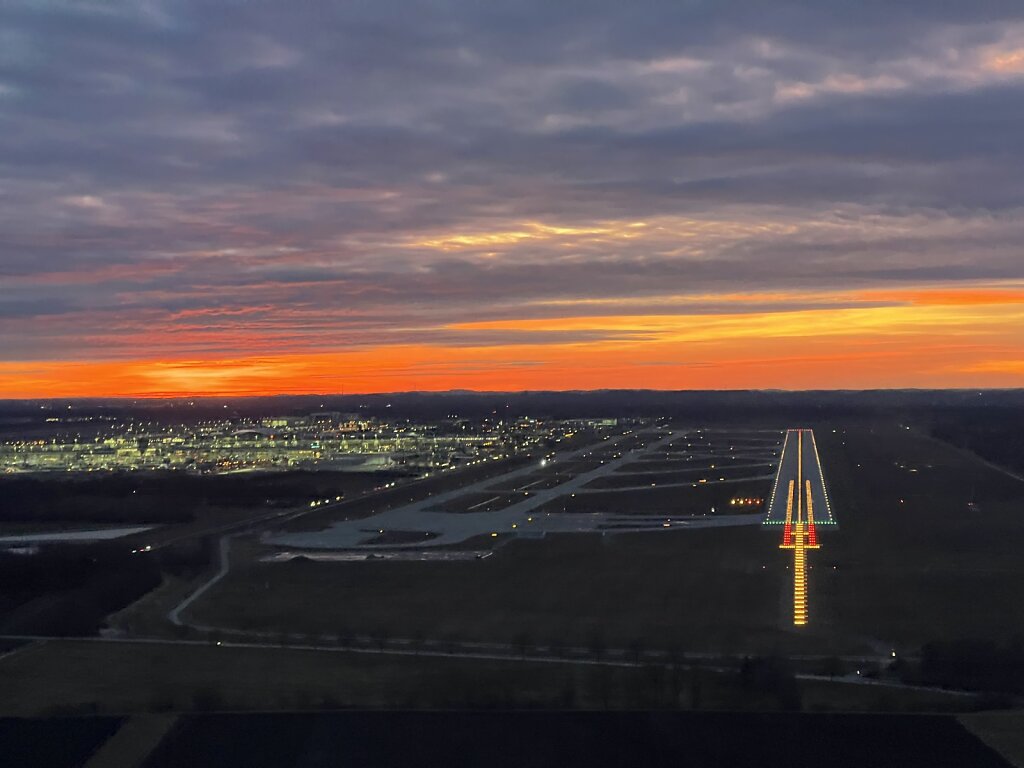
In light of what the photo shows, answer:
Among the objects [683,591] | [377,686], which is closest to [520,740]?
[377,686]

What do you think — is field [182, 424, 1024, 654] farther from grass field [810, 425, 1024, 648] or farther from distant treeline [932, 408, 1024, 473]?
distant treeline [932, 408, 1024, 473]

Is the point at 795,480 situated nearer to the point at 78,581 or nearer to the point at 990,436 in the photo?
the point at 78,581

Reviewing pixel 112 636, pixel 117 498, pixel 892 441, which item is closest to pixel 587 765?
pixel 112 636

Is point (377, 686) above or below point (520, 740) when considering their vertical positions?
below

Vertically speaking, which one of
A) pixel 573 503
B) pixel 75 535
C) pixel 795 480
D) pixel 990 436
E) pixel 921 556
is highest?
pixel 990 436

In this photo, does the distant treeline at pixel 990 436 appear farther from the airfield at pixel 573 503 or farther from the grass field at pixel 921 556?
the airfield at pixel 573 503

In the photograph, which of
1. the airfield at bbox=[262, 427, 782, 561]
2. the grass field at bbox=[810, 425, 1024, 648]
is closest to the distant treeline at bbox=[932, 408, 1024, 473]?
the grass field at bbox=[810, 425, 1024, 648]

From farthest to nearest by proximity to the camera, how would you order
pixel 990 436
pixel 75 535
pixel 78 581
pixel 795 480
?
pixel 990 436 < pixel 795 480 < pixel 75 535 < pixel 78 581
